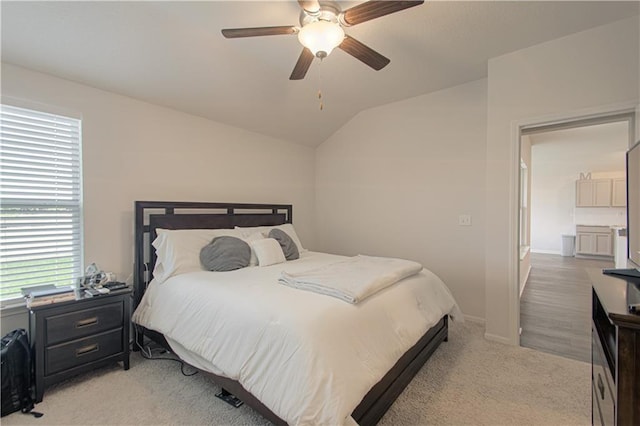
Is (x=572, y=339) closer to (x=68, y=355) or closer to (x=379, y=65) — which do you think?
(x=379, y=65)

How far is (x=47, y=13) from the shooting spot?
6.27ft

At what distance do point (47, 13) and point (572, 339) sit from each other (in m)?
5.09

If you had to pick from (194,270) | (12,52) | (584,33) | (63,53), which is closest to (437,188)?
(584,33)

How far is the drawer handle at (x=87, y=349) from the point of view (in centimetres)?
214

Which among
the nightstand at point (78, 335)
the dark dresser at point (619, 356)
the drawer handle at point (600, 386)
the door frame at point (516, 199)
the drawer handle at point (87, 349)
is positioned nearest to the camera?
the dark dresser at point (619, 356)

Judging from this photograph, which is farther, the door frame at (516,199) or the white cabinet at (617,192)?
the white cabinet at (617,192)

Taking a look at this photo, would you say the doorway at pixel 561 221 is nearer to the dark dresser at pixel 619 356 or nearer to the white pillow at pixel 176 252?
the dark dresser at pixel 619 356

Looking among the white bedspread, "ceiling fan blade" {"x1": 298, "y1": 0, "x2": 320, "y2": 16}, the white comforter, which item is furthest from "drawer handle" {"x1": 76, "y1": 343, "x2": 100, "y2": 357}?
"ceiling fan blade" {"x1": 298, "y1": 0, "x2": 320, "y2": 16}

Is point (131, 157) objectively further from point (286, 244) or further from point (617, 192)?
point (617, 192)

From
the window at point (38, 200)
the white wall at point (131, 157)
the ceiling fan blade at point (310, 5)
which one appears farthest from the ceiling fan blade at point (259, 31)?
the window at point (38, 200)

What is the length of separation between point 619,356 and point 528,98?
2497 millimetres

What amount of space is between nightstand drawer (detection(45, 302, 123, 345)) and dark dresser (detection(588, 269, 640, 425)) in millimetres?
2930

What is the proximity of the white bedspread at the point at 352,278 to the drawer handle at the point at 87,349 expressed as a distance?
1.49 m

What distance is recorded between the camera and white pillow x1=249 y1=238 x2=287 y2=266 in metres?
2.92
